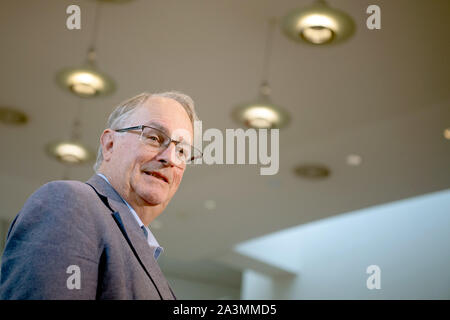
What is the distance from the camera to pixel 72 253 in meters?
1.27

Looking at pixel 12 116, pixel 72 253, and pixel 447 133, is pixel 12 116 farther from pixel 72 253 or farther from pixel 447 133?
pixel 72 253

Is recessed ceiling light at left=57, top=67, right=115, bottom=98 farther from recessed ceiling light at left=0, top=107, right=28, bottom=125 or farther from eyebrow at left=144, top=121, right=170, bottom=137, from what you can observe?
eyebrow at left=144, top=121, right=170, bottom=137

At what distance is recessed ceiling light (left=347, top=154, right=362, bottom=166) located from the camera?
8445 millimetres

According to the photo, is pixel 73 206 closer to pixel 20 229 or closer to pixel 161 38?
pixel 20 229

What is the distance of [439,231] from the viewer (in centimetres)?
1249

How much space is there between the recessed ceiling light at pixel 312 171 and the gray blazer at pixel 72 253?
25.1 feet

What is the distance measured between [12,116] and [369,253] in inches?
357

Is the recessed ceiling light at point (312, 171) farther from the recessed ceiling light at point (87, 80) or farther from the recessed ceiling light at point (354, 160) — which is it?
the recessed ceiling light at point (87, 80)

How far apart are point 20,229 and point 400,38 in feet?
17.6

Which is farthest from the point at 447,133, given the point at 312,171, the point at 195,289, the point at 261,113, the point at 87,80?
the point at 195,289

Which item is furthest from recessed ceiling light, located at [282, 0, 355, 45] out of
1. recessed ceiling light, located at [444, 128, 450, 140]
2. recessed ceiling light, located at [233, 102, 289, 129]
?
recessed ceiling light, located at [444, 128, 450, 140]

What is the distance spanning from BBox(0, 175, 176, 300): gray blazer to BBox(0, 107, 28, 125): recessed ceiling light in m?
7.11

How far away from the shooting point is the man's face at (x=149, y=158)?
1.79 metres

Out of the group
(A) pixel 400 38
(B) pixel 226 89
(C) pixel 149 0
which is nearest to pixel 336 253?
(B) pixel 226 89
